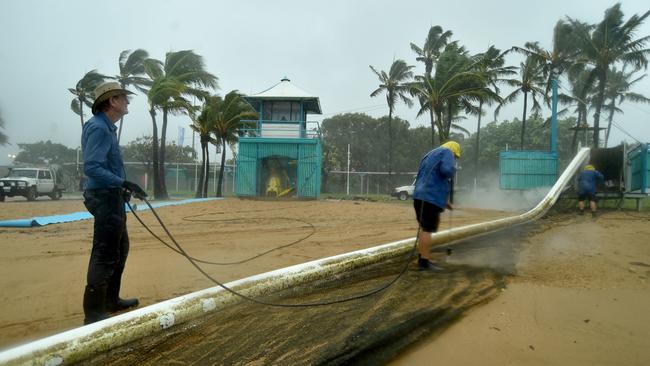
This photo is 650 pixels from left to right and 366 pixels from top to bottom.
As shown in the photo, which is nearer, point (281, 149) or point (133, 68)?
point (281, 149)

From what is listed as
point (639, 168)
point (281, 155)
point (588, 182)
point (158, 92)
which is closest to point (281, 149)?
point (281, 155)

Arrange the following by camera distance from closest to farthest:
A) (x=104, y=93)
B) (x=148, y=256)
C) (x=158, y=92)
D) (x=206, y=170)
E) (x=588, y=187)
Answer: (x=104, y=93)
(x=148, y=256)
(x=588, y=187)
(x=158, y=92)
(x=206, y=170)

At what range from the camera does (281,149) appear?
20.3 meters

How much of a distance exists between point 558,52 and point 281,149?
20.0 metres

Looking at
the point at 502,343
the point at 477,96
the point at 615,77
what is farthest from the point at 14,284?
the point at 615,77

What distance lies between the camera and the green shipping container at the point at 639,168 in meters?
11.2

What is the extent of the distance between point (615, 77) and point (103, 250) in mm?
45780

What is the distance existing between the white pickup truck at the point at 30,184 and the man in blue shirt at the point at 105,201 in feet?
66.4

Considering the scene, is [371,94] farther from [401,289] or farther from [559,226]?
[401,289]

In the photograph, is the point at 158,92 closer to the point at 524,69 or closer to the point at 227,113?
the point at 227,113

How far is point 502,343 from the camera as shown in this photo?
2.42 metres

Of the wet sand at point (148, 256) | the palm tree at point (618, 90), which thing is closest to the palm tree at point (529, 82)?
the palm tree at point (618, 90)

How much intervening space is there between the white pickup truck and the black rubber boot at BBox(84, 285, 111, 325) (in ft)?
67.4

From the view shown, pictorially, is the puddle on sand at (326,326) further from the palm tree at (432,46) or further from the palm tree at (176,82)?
the palm tree at (432,46)
